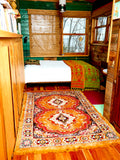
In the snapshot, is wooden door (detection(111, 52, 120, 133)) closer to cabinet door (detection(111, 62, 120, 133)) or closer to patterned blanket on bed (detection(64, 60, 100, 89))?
cabinet door (detection(111, 62, 120, 133))

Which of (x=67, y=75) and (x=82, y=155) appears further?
(x=67, y=75)

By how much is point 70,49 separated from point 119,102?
4.03m

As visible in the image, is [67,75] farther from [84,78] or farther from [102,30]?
[102,30]

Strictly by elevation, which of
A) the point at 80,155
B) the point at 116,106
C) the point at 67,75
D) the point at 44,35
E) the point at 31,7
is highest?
the point at 31,7

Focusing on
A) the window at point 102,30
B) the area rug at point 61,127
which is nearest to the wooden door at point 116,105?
the area rug at point 61,127

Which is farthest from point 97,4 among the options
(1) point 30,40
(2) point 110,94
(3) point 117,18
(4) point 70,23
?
(2) point 110,94

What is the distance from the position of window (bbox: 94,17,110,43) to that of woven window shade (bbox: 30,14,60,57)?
1.43 metres

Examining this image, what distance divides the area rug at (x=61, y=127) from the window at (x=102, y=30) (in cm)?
227

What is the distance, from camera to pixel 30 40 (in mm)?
5438

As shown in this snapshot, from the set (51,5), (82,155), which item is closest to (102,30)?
(51,5)

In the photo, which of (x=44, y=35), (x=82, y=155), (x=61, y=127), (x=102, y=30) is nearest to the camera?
(x=82, y=155)

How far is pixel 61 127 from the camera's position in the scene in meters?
2.26

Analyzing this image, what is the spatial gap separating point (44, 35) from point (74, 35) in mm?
1177

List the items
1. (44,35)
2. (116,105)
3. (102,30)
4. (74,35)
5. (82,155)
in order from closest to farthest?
1. (82,155)
2. (116,105)
3. (102,30)
4. (44,35)
5. (74,35)
